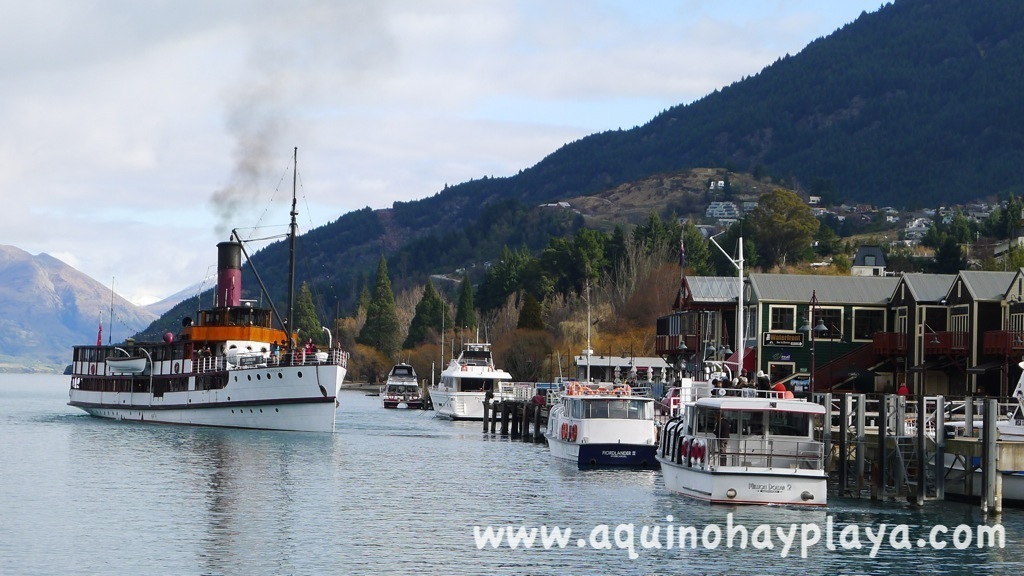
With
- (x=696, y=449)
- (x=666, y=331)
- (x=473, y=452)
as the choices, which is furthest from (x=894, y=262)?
(x=696, y=449)

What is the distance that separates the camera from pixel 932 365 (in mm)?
78375

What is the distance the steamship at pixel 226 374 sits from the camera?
8369 cm

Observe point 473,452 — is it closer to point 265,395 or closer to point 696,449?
point 265,395

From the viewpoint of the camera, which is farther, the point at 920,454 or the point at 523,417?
the point at 523,417

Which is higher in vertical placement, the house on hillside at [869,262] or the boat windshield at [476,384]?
the house on hillside at [869,262]

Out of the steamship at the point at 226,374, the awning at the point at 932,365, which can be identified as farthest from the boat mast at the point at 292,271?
the awning at the point at 932,365

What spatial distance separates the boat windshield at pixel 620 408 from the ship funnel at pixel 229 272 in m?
39.6

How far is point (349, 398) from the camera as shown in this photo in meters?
176

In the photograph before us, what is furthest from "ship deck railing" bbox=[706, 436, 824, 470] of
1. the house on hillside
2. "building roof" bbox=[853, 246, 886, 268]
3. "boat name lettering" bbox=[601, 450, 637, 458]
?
"building roof" bbox=[853, 246, 886, 268]

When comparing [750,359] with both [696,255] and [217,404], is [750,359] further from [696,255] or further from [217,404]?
[696,255]

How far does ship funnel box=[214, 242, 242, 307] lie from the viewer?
95.1 meters

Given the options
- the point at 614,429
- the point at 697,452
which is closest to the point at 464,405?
the point at 614,429

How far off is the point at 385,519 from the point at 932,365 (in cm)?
4468

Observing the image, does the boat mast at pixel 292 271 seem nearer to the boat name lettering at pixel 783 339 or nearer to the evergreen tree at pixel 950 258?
the boat name lettering at pixel 783 339
